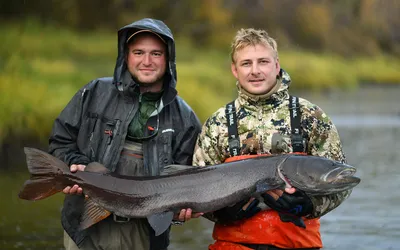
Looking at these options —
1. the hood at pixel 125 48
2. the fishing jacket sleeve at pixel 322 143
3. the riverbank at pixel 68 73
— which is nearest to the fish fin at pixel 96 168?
the hood at pixel 125 48

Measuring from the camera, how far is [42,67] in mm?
16000

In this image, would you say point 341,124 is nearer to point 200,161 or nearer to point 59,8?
point 59,8

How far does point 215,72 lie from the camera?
21266 millimetres

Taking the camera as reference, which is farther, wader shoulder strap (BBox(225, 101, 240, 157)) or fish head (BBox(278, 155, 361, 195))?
wader shoulder strap (BBox(225, 101, 240, 157))

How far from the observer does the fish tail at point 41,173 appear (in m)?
4.27

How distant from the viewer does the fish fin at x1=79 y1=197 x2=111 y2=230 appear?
14.3 feet

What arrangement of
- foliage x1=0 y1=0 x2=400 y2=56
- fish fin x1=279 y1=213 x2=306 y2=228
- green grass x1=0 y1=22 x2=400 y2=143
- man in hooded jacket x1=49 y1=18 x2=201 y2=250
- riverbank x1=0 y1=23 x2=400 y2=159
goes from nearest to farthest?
1. fish fin x1=279 y1=213 x2=306 y2=228
2. man in hooded jacket x1=49 y1=18 x2=201 y2=250
3. riverbank x1=0 y1=23 x2=400 y2=159
4. green grass x1=0 y1=22 x2=400 y2=143
5. foliage x1=0 y1=0 x2=400 y2=56

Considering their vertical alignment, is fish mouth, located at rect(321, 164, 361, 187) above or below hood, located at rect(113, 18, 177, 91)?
below

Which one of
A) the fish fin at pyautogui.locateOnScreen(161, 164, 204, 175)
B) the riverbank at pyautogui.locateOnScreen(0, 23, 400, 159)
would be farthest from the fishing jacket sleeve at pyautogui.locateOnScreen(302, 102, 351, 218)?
the riverbank at pyautogui.locateOnScreen(0, 23, 400, 159)

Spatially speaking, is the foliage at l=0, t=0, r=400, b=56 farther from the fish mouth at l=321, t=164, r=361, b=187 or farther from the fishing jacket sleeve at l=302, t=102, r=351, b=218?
the fish mouth at l=321, t=164, r=361, b=187

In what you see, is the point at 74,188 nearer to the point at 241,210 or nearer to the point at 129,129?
the point at 129,129

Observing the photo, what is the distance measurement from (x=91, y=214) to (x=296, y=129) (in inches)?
52.2

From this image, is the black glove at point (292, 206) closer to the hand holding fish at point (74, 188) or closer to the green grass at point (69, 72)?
the hand holding fish at point (74, 188)

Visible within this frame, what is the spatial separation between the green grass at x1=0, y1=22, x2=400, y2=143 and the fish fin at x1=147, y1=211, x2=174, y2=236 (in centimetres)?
712
